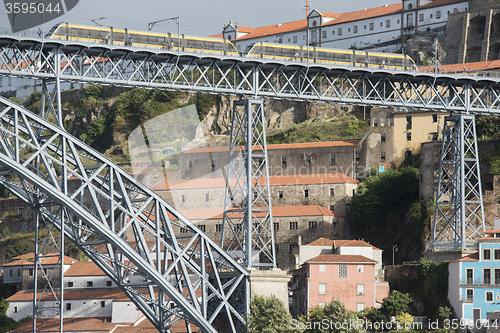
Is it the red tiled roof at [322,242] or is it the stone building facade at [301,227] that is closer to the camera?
the red tiled roof at [322,242]

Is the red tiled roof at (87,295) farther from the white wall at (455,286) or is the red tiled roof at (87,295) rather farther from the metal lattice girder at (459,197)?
the white wall at (455,286)

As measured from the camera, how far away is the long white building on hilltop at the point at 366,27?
110 metres

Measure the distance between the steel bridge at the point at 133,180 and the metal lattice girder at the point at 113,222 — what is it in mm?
61

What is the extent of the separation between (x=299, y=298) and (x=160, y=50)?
2166 centimetres

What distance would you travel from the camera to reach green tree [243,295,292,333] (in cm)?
4878

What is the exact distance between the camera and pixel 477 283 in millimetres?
59156

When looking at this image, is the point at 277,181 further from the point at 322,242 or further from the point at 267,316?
the point at 267,316

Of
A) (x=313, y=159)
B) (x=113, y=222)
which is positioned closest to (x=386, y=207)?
(x=313, y=159)

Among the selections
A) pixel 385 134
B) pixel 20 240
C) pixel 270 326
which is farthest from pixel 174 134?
pixel 270 326

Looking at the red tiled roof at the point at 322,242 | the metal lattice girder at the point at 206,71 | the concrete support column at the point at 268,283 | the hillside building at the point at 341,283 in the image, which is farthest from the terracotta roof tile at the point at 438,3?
the concrete support column at the point at 268,283

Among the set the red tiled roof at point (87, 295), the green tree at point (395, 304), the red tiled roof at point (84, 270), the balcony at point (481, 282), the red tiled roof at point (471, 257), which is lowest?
the red tiled roof at point (87, 295)

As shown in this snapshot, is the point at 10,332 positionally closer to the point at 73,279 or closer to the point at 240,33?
the point at 73,279

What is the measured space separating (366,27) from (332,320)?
69.2 m

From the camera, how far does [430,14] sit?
11038 centimetres
